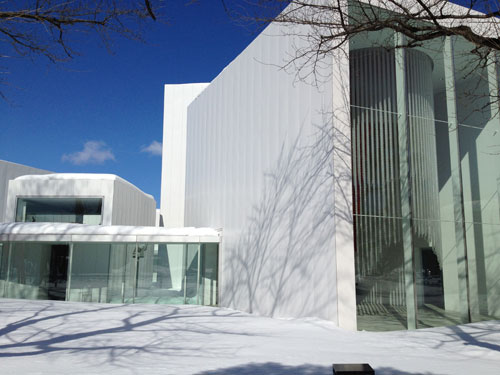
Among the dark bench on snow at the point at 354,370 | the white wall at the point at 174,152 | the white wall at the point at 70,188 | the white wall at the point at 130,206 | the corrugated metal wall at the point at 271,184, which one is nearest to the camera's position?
the dark bench on snow at the point at 354,370

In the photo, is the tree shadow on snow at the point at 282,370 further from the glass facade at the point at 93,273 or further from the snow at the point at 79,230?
the snow at the point at 79,230

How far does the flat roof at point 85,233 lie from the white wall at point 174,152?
10500 millimetres

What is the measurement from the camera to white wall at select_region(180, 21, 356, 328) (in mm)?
10062

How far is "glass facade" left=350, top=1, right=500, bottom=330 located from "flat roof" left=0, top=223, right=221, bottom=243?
725 centimetres

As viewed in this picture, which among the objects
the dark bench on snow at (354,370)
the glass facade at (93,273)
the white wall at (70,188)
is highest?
the white wall at (70,188)

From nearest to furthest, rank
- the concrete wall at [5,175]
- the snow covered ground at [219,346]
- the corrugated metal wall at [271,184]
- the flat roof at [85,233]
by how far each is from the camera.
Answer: the snow covered ground at [219,346], the corrugated metal wall at [271,184], the flat roof at [85,233], the concrete wall at [5,175]

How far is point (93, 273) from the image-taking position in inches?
590

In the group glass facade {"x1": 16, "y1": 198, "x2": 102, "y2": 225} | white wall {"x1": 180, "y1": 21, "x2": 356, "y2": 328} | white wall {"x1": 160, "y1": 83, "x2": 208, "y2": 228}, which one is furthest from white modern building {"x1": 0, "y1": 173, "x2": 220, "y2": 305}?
white wall {"x1": 160, "y1": 83, "x2": 208, "y2": 228}

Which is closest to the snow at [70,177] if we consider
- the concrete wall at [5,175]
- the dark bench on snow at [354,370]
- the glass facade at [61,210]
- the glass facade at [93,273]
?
the glass facade at [61,210]

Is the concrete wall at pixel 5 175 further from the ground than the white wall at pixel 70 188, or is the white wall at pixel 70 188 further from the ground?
the concrete wall at pixel 5 175

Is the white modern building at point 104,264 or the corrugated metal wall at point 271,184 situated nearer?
the corrugated metal wall at point 271,184

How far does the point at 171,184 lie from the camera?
26312mm

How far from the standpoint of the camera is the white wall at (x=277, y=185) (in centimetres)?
1006

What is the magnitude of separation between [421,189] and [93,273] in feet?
34.4
